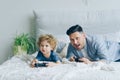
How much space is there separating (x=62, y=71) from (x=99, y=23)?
116cm

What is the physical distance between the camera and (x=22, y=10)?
3457 mm

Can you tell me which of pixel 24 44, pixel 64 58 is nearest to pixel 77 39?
pixel 64 58

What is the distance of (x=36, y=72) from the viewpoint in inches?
84.4

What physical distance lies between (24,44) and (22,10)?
0.45 m

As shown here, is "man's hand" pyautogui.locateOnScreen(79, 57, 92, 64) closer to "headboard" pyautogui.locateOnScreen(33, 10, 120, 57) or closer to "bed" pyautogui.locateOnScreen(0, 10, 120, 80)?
"bed" pyautogui.locateOnScreen(0, 10, 120, 80)

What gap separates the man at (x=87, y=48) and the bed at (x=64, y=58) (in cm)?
10

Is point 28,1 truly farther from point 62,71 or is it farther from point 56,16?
point 62,71

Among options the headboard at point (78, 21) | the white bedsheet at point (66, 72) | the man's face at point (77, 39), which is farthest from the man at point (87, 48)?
the headboard at point (78, 21)

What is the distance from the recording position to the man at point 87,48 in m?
2.42

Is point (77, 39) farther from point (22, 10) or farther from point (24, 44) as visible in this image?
point (22, 10)

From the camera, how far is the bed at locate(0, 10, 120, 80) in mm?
2064

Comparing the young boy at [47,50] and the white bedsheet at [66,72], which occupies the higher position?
the young boy at [47,50]

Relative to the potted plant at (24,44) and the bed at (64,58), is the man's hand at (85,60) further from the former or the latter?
the potted plant at (24,44)

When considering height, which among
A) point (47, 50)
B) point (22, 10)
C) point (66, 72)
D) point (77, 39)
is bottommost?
point (66, 72)
